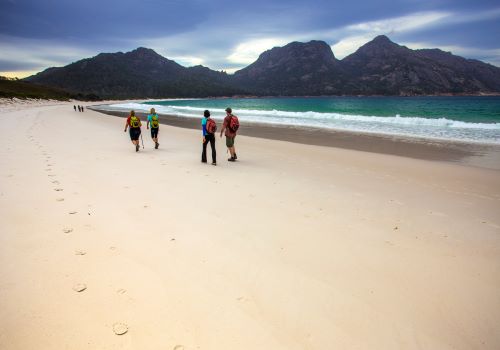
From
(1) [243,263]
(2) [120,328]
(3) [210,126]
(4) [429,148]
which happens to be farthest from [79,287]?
(4) [429,148]

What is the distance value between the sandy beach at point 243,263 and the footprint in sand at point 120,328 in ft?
0.06

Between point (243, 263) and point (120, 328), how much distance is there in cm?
156

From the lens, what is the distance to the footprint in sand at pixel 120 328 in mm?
2396

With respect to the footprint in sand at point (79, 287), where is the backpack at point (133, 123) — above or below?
above

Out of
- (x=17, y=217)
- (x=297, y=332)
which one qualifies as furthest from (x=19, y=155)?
(x=297, y=332)

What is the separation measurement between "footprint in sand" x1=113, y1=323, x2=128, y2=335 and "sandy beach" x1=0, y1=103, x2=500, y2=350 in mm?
19

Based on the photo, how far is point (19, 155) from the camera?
30.9 feet

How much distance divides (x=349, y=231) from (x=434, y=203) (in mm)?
3006

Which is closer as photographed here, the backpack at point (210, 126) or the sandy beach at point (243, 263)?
the sandy beach at point (243, 263)

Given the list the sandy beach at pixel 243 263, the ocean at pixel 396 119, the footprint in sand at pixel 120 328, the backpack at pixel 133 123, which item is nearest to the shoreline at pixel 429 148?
the ocean at pixel 396 119

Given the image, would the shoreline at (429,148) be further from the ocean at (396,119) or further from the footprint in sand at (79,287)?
the footprint in sand at (79,287)

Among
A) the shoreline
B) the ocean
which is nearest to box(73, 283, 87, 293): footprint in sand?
the shoreline

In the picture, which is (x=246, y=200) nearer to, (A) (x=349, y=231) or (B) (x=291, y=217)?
(B) (x=291, y=217)

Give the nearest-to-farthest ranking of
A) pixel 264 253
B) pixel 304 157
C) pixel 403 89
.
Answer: pixel 264 253 → pixel 304 157 → pixel 403 89
